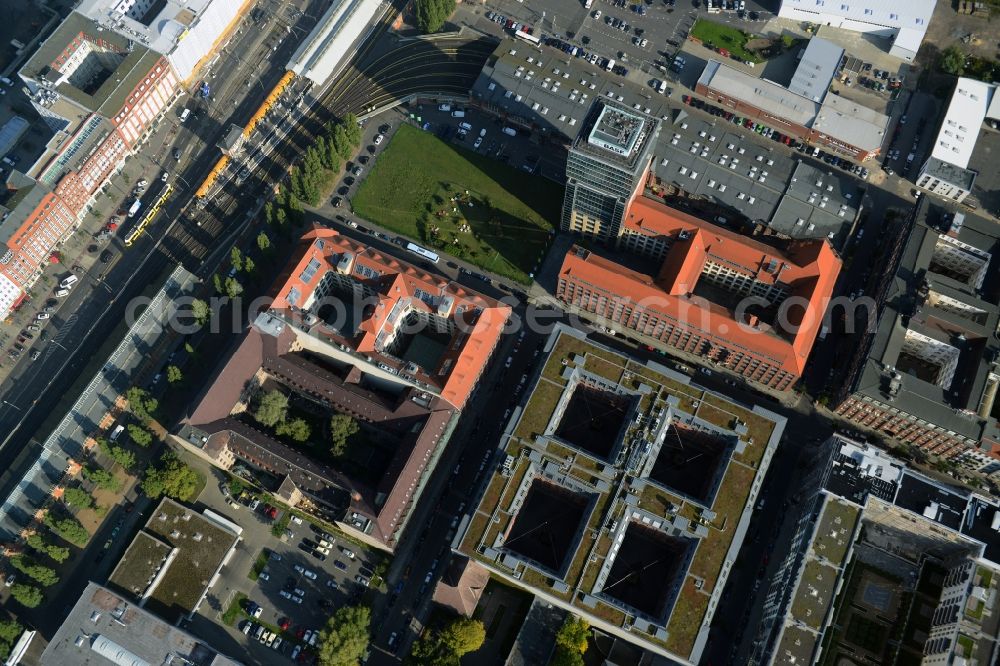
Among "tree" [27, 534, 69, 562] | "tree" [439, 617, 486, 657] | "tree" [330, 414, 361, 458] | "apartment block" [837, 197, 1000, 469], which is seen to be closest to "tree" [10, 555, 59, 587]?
"tree" [27, 534, 69, 562]

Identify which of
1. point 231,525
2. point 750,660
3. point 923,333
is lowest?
point 231,525

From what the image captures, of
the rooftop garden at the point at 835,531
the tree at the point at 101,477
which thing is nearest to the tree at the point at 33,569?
the tree at the point at 101,477

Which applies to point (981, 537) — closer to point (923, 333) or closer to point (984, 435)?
point (984, 435)

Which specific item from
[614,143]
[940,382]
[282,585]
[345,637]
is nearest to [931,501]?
[940,382]

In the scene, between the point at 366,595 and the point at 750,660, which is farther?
the point at 366,595

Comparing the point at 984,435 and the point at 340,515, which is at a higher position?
the point at 984,435

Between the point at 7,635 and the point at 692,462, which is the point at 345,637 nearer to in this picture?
the point at 7,635

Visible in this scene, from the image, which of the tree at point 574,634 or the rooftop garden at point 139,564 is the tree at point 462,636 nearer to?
the tree at point 574,634

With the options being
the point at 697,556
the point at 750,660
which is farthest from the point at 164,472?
the point at 750,660
